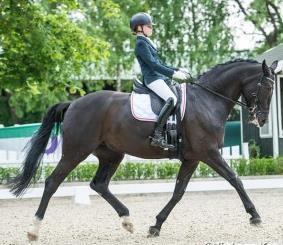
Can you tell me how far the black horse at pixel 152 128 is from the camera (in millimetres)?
8211

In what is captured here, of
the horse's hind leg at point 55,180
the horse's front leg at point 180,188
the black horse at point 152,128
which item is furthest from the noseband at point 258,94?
the horse's hind leg at point 55,180

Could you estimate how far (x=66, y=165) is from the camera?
8.38 metres

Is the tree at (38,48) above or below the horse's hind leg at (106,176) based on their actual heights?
above

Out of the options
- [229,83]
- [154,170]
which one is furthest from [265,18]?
[229,83]

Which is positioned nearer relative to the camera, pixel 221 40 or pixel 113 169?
pixel 113 169

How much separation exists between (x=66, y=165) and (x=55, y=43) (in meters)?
9.64

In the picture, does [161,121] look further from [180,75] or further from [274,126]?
[274,126]

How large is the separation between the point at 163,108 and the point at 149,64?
0.58m

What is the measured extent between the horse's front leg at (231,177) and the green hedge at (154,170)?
7605mm

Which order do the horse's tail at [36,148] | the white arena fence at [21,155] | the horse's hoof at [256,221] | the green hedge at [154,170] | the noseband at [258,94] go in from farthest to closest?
the white arena fence at [21,155]
the green hedge at [154,170]
the horse's tail at [36,148]
the noseband at [258,94]
the horse's hoof at [256,221]

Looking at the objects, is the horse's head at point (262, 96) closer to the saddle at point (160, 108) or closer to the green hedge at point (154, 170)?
the saddle at point (160, 108)

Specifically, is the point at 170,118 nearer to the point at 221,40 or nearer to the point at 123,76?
the point at 221,40

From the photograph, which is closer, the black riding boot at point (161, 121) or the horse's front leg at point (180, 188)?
the black riding boot at point (161, 121)

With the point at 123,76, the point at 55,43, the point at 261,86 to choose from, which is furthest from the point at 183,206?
the point at 123,76
